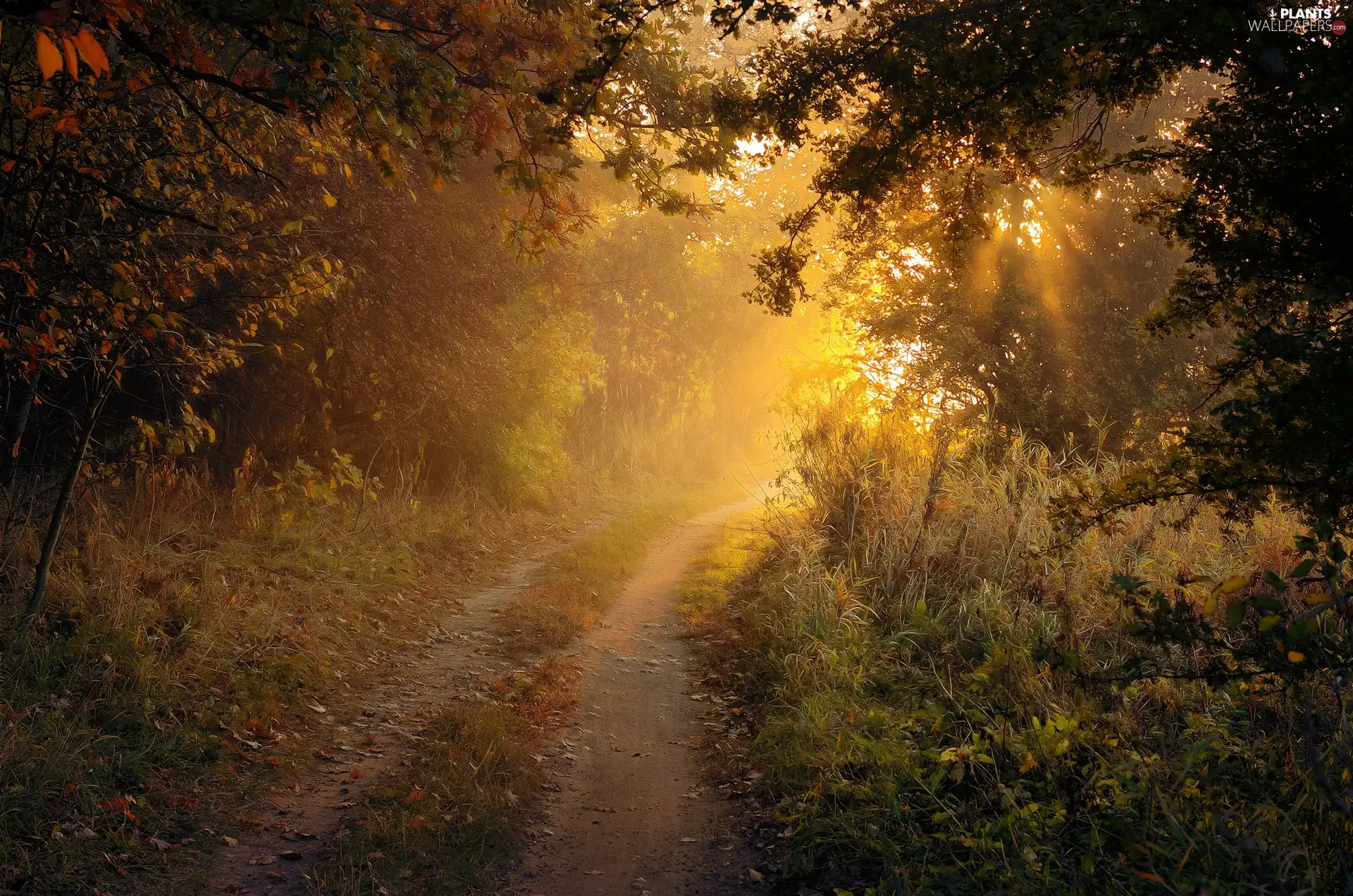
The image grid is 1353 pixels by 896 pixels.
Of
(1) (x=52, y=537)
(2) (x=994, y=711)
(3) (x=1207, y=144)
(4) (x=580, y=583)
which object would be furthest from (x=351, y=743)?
(3) (x=1207, y=144)

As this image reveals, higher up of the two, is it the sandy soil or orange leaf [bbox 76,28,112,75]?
orange leaf [bbox 76,28,112,75]

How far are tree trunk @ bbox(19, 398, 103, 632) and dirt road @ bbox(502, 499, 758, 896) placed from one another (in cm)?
442

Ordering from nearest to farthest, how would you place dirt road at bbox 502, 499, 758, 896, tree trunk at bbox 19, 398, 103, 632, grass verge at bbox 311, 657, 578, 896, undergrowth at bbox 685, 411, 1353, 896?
undergrowth at bbox 685, 411, 1353, 896, grass verge at bbox 311, 657, 578, 896, dirt road at bbox 502, 499, 758, 896, tree trunk at bbox 19, 398, 103, 632

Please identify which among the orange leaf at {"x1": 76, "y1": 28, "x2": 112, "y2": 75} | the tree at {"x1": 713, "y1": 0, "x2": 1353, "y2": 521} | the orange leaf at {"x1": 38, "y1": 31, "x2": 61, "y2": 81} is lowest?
the orange leaf at {"x1": 38, "y1": 31, "x2": 61, "y2": 81}

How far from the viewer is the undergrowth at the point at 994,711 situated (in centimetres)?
420

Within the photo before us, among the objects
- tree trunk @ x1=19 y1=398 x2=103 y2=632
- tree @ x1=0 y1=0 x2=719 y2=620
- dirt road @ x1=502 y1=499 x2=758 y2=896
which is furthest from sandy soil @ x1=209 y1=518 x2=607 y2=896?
tree @ x1=0 y1=0 x2=719 y2=620

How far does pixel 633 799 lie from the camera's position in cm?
657

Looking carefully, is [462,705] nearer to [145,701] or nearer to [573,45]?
[145,701]

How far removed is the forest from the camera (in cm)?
425

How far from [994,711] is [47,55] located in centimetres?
666

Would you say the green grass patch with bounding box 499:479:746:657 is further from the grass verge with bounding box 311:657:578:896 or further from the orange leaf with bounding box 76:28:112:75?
the orange leaf with bounding box 76:28:112:75

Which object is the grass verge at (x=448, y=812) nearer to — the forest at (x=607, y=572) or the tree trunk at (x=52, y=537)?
the forest at (x=607, y=572)

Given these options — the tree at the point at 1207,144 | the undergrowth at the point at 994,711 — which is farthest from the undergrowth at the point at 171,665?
the tree at the point at 1207,144

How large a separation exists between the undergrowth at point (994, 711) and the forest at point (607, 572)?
0.05 meters
